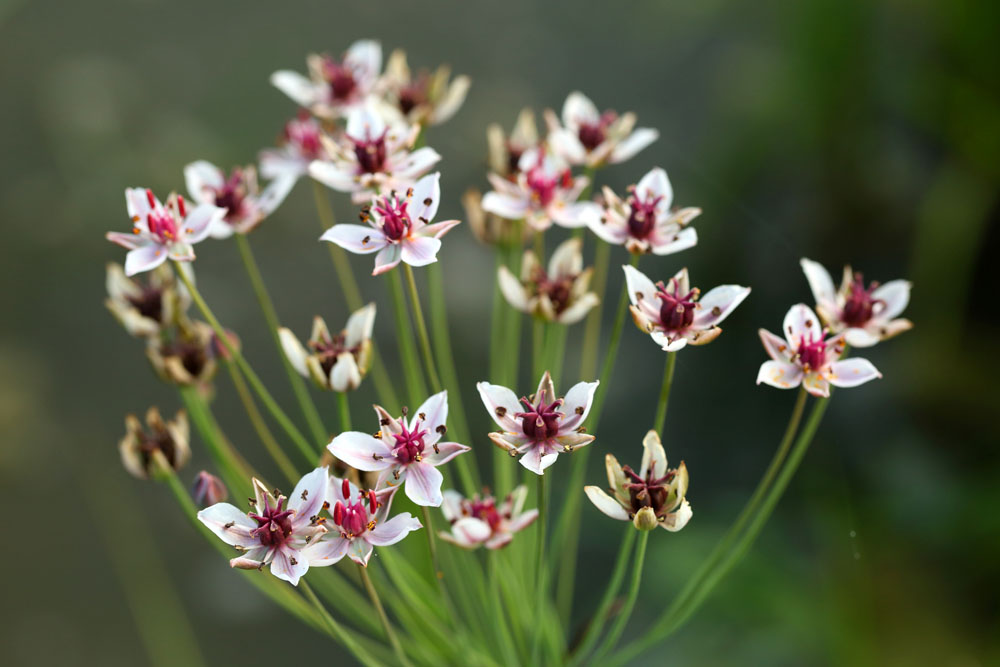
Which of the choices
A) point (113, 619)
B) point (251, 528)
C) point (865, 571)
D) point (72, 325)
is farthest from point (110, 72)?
point (865, 571)

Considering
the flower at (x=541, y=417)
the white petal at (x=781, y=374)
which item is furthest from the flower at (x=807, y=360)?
the flower at (x=541, y=417)

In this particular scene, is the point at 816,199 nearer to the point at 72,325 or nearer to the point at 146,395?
the point at 146,395

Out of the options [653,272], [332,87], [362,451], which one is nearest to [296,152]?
[332,87]

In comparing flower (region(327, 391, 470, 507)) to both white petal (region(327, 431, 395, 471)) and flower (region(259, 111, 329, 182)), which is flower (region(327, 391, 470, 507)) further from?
flower (region(259, 111, 329, 182))

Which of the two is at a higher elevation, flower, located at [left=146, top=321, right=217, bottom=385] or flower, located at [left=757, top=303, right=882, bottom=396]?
flower, located at [left=146, top=321, right=217, bottom=385]

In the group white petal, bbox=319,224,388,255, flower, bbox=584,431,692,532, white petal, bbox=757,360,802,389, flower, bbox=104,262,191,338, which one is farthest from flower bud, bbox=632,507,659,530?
flower, bbox=104,262,191,338

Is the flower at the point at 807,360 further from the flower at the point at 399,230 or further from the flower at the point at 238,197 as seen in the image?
the flower at the point at 238,197

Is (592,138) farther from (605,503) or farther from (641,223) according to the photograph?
(605,503)
